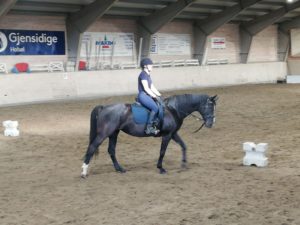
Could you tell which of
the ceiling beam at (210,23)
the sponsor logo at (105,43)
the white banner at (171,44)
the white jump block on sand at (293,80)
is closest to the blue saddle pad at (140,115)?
the sponsor logo at (105,43)

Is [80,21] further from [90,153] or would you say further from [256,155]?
[256,155]

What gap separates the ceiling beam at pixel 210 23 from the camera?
26125mm

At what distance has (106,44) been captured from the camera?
22953mm

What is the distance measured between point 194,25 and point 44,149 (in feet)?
65.7

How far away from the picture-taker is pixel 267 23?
29.6 m

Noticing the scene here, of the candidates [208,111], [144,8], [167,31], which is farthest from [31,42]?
[208,111]

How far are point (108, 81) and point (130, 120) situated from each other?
47.3 ft

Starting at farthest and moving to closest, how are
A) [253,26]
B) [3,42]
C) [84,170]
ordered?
[253,26] < [3,42] < [84,170]

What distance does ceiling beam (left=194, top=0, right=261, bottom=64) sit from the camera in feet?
85.7

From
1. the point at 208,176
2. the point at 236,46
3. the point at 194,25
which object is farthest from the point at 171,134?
the point at 236,46

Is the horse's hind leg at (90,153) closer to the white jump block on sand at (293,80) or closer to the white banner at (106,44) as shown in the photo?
the white banner at (106,44)

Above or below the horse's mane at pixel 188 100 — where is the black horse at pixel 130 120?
below

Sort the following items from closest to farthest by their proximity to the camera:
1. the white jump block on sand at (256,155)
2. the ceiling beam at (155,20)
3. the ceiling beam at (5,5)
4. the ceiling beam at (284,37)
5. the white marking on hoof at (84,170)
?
1. the white marking on hoof at (84,170)
2. the white jump block on sand at (256,155)
3. the ceiling beam at (5,5)
4. the ceiling beam at (155,20)
5. the ceiling beam at (284,37)

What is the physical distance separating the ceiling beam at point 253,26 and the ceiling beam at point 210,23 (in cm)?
413
